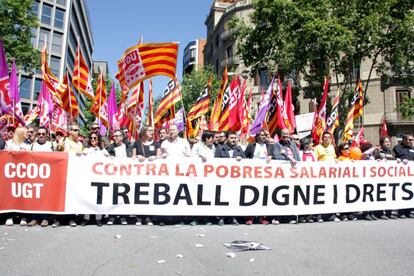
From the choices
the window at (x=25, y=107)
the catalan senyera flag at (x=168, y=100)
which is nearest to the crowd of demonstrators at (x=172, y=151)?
the catalan senyera flag at (x=168, y=100)

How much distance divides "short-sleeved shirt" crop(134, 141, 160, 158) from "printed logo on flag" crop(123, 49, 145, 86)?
7.57ft

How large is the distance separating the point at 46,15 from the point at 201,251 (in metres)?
48.6

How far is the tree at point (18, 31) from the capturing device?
1881 centimetres

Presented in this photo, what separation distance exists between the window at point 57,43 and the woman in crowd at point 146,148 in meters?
44.7

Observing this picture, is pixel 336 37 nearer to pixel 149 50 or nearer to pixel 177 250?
pixel 149 50

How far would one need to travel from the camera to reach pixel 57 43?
159 feet

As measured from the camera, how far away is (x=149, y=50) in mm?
9219

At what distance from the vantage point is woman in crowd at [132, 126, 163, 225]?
7.19 metres

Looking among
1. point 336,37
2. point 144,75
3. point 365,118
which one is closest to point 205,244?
point 144,75

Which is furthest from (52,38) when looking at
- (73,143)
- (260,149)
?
(260,149)

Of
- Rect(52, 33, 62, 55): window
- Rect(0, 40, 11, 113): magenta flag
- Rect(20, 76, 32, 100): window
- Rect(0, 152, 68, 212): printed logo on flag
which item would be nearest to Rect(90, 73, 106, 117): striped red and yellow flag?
Rect(0, 40, 11, 113): magenta flag

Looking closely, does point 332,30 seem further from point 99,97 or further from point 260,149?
point 260,149

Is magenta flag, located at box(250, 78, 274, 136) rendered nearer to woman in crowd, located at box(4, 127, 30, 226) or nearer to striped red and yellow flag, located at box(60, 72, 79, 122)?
striped red and yellow flag, located at box(60, 72, 79, 122)

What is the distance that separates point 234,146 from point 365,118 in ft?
97.2
